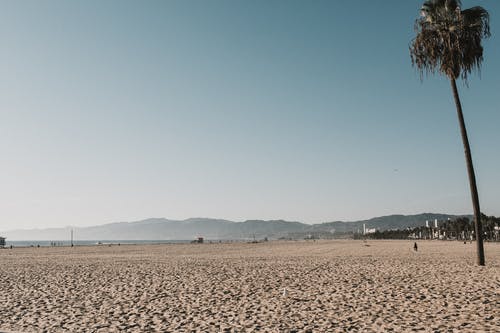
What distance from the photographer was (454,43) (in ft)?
75.5

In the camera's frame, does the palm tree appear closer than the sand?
No

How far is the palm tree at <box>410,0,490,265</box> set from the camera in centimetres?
2295

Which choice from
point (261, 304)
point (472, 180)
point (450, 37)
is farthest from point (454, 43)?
point (261, 304)

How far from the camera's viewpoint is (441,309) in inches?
446

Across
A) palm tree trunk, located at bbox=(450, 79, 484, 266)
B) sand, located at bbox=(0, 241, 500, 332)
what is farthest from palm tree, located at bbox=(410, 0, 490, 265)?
sand, located at bbox=(0, 241, 500, 332)

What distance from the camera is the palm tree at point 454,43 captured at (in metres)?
23.0

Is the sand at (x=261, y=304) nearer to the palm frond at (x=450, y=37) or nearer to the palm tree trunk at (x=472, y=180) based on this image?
the palm tree trunk at (x=472, y=180)

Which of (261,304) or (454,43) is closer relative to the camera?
(261,304)

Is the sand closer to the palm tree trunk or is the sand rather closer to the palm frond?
the palm tree trunk

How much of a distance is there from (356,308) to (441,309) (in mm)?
2348

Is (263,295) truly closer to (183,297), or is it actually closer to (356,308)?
(183,297)

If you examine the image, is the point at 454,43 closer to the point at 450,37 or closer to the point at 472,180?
the point at 450,37

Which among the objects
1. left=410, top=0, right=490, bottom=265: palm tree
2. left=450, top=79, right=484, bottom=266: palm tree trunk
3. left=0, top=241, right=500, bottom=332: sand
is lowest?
left=0, top=241, right=500, bottom=332: sand

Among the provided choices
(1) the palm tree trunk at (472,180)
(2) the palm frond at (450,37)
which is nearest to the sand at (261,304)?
(1) the palm tree trunk at (472,180)
